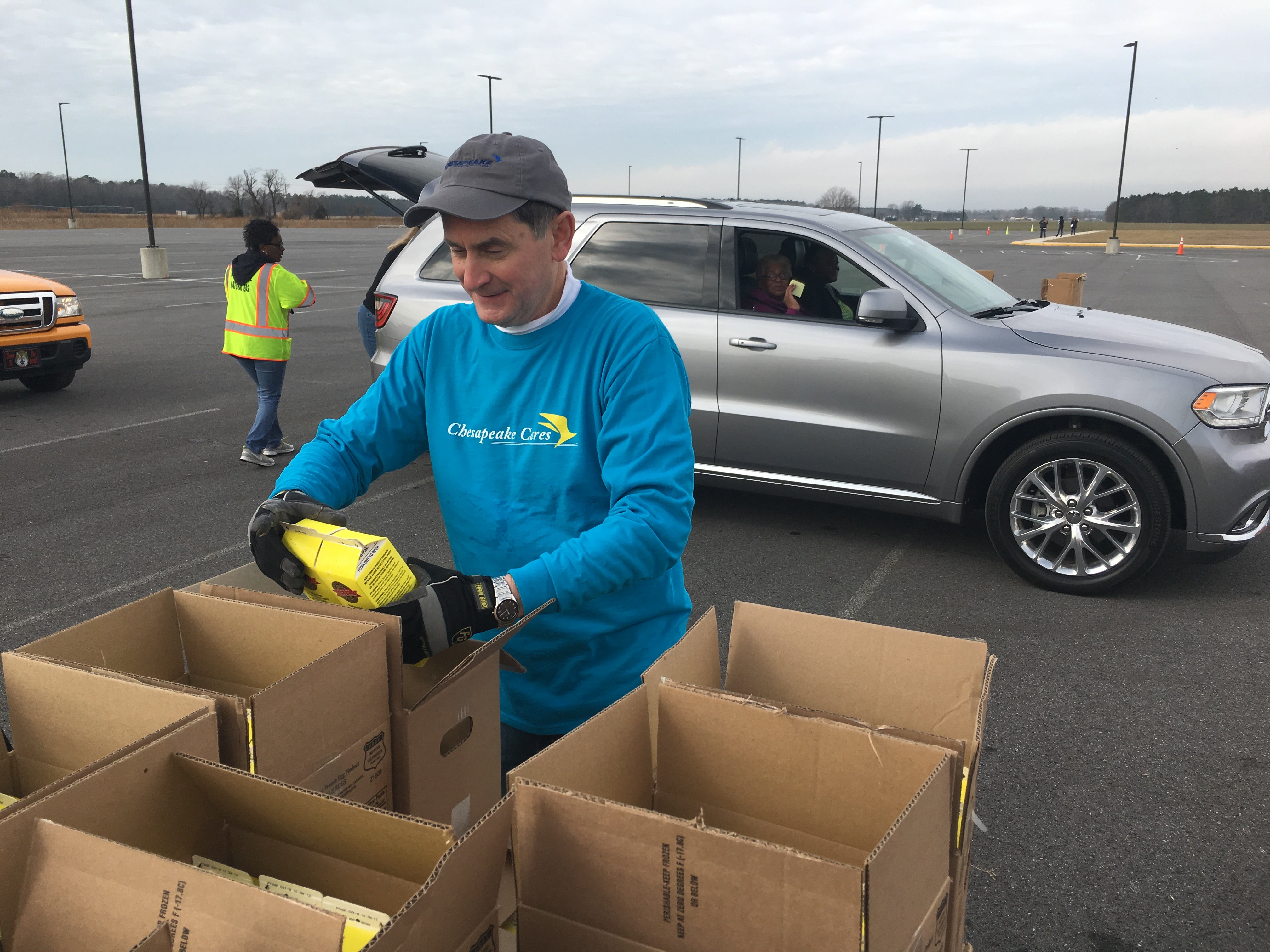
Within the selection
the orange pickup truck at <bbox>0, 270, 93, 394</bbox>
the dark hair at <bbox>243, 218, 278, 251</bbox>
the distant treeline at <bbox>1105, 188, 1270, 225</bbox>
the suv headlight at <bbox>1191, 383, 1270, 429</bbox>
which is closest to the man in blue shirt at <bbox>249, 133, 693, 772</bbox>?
the suv headlight at <bbox>1191, 383, 1270, 429</bbox>

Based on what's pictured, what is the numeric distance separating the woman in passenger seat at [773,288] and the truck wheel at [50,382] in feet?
26.1

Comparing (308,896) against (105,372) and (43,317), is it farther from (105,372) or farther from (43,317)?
(105,372)

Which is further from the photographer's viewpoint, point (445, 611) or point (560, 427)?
point (560, 427)

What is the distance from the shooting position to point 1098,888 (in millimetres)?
2867

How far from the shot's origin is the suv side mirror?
5184 mm

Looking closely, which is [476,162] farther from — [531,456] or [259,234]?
[259,234]

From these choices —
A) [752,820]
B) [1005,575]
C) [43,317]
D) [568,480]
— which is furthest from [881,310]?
[43,317]

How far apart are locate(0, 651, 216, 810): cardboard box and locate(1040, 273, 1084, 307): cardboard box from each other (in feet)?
36.0

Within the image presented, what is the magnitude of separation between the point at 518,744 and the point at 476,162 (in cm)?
123

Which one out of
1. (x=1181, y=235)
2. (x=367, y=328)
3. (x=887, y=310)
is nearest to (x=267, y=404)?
(x=367, y=328)

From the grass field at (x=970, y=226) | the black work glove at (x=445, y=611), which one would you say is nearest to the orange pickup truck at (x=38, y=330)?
the black work glove at (x=445, y=611)

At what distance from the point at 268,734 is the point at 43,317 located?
10.1 meters

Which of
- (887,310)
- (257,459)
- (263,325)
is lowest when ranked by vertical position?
(257,459)

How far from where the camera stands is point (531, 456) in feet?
6.50
